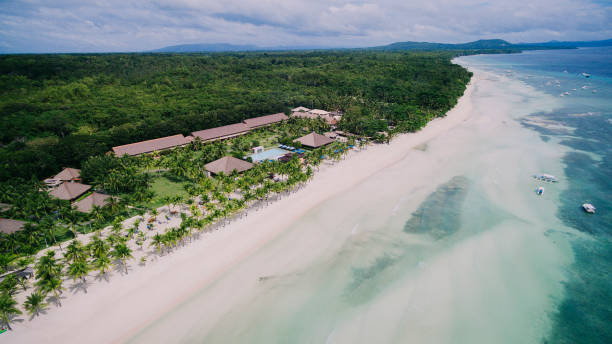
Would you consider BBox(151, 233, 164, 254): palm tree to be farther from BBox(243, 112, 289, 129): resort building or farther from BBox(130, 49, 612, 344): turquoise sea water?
BBox(243, 112, 289, 129): resort building

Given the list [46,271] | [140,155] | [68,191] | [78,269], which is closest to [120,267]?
[78,269]

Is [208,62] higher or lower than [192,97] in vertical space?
higher

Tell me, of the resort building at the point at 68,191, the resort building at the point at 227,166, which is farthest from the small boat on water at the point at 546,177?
the resort building at the point at 68,191

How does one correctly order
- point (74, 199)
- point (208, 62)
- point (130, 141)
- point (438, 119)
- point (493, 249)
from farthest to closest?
point (208, 62) → point (438, 119) → point (130, 141) → point (74, 199) → point (493, 249)

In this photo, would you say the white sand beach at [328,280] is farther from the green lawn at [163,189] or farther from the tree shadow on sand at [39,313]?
the green lawn at [163,189]

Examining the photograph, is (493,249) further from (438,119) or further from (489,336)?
(438,119)

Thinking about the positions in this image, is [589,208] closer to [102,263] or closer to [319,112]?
[102,263]

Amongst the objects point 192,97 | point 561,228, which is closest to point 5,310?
point 561,228
